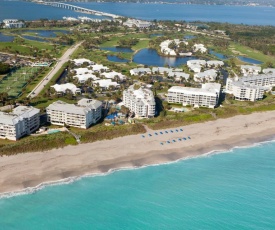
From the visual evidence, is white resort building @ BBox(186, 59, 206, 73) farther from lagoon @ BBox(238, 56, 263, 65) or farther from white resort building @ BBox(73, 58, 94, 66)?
white resort building @ BBox(73, 58, 94, 66)

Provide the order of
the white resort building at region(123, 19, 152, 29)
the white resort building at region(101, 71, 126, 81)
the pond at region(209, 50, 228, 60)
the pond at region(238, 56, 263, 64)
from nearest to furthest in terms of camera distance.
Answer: the white resort building at region(101, 71, 126, 81), the pond at region(238, 56, 263, 64), the pond at region(209, 50, 228, 60), the white resort building at region(123, 19, 152, 29)

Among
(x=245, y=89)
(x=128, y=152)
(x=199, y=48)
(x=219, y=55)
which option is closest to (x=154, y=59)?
(x=199, y=48)

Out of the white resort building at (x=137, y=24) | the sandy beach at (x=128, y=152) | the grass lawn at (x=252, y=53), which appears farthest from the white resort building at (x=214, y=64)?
the white resort building at (x=137, y=24)

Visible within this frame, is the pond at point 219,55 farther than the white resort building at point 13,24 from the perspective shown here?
No

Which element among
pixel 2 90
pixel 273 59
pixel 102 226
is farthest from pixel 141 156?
pixel 273 59

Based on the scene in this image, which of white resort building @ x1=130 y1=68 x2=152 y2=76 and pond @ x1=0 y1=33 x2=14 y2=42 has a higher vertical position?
pond @ x1=0 y1=33 x2=14 y2=42

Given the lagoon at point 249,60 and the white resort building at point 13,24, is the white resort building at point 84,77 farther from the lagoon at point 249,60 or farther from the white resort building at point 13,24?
the white resort building at point 13,24

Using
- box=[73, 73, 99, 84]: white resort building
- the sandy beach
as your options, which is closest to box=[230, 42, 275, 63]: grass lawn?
the sandy beach
